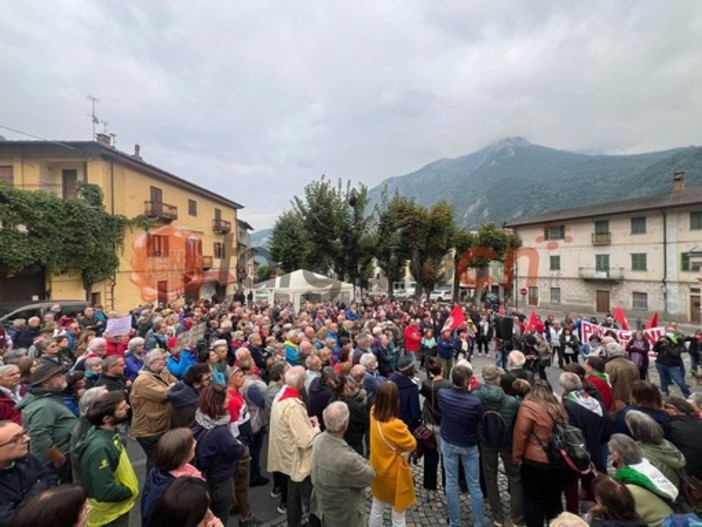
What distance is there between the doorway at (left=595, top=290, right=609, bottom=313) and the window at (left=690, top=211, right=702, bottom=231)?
796 centimetres

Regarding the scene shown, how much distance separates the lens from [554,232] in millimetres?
34594

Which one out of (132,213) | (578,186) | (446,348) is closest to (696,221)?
(446,348)

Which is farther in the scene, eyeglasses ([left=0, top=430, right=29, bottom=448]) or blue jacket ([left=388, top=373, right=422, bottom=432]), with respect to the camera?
blue jacket ([left=388, top=373, right=422, bottom=432])

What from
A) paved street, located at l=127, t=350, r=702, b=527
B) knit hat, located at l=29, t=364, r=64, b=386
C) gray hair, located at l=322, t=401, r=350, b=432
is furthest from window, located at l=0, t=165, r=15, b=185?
gray hair, located at l=322, t=401, r=350, b=432

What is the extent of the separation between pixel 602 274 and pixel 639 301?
3363 mm

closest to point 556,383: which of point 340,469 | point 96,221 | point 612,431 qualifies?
point 612,431

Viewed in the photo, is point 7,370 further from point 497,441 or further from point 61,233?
point 61,233

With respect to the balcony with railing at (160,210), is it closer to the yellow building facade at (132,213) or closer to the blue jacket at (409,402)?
the yellow building facade at (132,213)

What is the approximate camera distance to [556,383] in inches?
365

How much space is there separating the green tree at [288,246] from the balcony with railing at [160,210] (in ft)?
30.0

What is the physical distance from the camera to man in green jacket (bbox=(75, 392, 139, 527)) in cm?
254

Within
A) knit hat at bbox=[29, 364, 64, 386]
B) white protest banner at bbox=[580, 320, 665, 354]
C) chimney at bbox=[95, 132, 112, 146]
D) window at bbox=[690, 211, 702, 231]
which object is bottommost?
white protest banner at bbox=[580, 320, 665, 354]

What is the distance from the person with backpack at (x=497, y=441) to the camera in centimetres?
359

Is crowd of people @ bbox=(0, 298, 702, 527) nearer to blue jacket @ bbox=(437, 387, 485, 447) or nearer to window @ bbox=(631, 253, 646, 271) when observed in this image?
blue jacket @ bbox=(437, 387, 485, 447)
